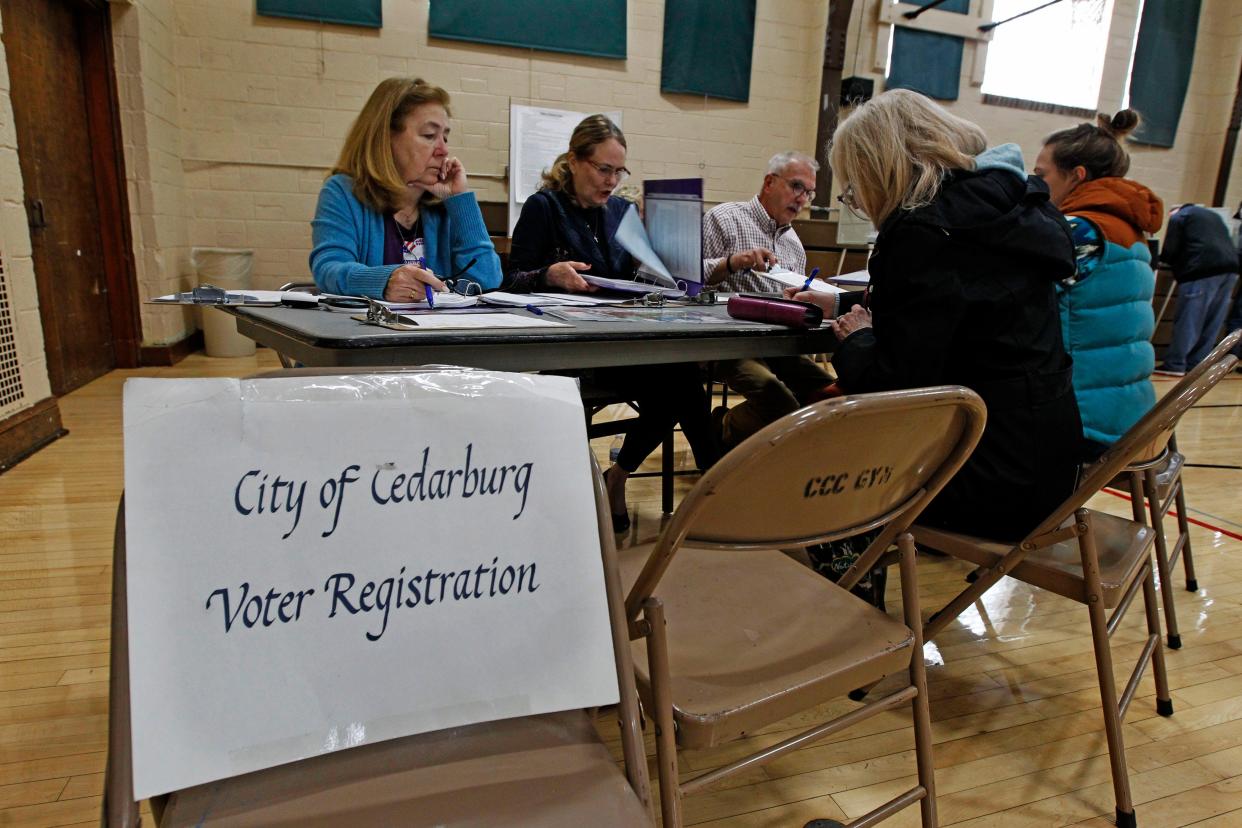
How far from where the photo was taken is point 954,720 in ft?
4.58

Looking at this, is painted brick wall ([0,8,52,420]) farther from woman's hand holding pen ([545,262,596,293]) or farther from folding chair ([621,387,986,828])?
folding chair ([621,387,986,828])

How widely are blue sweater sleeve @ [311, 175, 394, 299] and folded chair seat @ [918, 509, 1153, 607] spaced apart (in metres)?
1.40

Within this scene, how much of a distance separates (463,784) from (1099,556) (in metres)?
1.16

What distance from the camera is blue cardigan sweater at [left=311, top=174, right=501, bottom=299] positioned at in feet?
5.52

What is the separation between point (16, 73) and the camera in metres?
3.09

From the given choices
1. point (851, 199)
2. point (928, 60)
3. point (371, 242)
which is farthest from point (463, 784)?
point (928, 60)

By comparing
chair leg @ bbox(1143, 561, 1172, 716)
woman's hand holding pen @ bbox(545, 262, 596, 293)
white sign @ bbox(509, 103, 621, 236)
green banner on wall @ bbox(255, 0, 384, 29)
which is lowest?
chair leg @ bbox(1143, 561, 1172, 716)

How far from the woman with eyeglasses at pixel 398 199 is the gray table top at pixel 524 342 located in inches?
20.3

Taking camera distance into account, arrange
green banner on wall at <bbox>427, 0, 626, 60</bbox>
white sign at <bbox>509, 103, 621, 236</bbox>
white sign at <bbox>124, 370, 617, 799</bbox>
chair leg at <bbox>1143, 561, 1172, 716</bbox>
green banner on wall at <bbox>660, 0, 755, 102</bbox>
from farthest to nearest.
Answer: green banner on wall at <bbox>660, 0, 755, 102</bbox>, white sign at <bbox>509, 103, 621, 236</bbox>, green banner on wall at <bbox>427, 0, 626, 60</bbox>, chair leg at <bbox>1143, 561, 1172, 716</bbox>, white sign at <bbox>124, 370, 617, 799</bbox>

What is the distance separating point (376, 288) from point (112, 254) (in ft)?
10.8

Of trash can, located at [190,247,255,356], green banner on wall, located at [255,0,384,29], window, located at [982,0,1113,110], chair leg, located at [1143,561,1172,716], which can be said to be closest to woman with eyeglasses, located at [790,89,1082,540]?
chair leg, located at [1143,561,1172,716]

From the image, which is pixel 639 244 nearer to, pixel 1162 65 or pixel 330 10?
pixel 330 10

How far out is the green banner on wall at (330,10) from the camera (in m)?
4.36

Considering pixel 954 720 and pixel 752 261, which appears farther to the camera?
pixel 752 261
